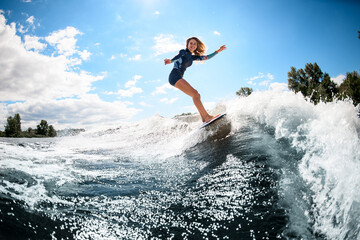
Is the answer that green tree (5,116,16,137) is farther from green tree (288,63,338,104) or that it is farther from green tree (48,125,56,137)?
green tree (288,63,338,104)

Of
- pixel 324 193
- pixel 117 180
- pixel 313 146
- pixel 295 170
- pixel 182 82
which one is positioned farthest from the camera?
pixel 182 82

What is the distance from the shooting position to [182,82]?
5.37 m

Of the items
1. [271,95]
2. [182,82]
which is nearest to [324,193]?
[271,95]

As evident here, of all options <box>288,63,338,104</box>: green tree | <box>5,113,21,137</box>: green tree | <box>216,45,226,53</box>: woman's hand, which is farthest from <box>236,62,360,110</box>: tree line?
<box>5,113,21,137</box>: green tree

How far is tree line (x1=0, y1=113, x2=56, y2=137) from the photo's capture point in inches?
2023

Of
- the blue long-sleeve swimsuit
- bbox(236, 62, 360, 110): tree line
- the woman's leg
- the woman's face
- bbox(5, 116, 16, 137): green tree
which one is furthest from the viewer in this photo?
bbox(5, 116, 16, 137): green tree

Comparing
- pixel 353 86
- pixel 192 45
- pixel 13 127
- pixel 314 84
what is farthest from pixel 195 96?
pixel 13 127

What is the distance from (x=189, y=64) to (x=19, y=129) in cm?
6622

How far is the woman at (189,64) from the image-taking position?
207 inches

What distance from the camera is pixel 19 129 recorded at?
2124 inches

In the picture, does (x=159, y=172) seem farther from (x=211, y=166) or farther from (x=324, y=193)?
(x=324, y=193)

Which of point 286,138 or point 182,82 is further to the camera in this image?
point 182,82

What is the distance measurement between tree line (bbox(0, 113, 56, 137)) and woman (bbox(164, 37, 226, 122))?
6283 centimetres

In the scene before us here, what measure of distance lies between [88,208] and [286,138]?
296 cm
